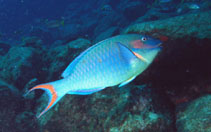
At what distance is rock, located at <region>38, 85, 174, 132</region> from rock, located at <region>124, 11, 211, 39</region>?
1234 millimetres

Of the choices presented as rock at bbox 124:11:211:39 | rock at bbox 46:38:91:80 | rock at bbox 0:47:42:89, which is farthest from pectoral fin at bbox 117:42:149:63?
rock at bbox 0:47:42:89

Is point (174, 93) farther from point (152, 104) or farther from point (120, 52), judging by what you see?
point (120, 52)

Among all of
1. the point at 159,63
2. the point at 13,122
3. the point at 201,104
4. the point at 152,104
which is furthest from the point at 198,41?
the point at 13,122

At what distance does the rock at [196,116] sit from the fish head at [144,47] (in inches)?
52.6

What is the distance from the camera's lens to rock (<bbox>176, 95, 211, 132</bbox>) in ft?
6.68

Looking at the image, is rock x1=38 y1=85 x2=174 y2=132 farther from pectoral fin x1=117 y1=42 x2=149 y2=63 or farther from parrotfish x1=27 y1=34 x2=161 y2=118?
pectoral fin x1=117 y1=42 x2=149 y2=63

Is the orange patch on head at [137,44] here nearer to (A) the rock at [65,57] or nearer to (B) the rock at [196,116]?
(B) the rock at [196,116]

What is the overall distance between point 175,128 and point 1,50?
14918 millimetres

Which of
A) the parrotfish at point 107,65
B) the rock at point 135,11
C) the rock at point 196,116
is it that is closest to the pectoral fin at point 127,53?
the parrotfish at point 107,65

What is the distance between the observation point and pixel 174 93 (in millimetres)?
3006

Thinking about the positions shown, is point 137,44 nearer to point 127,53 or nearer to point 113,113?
point 127,53

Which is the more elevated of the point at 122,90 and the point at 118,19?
the point at 122,90

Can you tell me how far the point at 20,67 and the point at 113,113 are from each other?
17.1 ft

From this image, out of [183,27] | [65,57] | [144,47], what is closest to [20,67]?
[65,57]
